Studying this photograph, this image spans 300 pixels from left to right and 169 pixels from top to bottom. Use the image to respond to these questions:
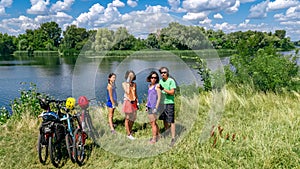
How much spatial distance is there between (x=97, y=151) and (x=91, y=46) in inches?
78.9

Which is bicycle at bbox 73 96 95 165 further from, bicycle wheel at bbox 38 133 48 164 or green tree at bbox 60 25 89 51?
green tree at bbox 60 25 89 51

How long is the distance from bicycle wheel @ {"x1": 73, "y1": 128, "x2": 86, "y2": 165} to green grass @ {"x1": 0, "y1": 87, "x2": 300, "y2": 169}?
0.13 meters

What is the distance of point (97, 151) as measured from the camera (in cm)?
414

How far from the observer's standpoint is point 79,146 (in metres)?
3.84

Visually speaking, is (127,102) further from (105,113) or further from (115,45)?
(105,113)

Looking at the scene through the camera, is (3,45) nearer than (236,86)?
No

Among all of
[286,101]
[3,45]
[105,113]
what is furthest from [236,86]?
[3,45]

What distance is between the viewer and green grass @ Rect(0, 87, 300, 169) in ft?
11.1

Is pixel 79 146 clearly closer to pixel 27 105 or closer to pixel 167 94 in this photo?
pixel 167 94

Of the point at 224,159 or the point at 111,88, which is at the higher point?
the point at 111,88

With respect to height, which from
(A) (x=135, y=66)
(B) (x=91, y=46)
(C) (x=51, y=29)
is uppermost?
(C) (x=51, y=29)

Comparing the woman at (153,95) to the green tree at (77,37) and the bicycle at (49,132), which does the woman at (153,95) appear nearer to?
the bicycle at (49,132)

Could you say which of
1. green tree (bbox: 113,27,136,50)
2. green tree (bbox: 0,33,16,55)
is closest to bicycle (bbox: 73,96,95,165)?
green tree (bbox: 113,27,136,50)

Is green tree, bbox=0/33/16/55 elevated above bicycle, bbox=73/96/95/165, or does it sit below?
above
